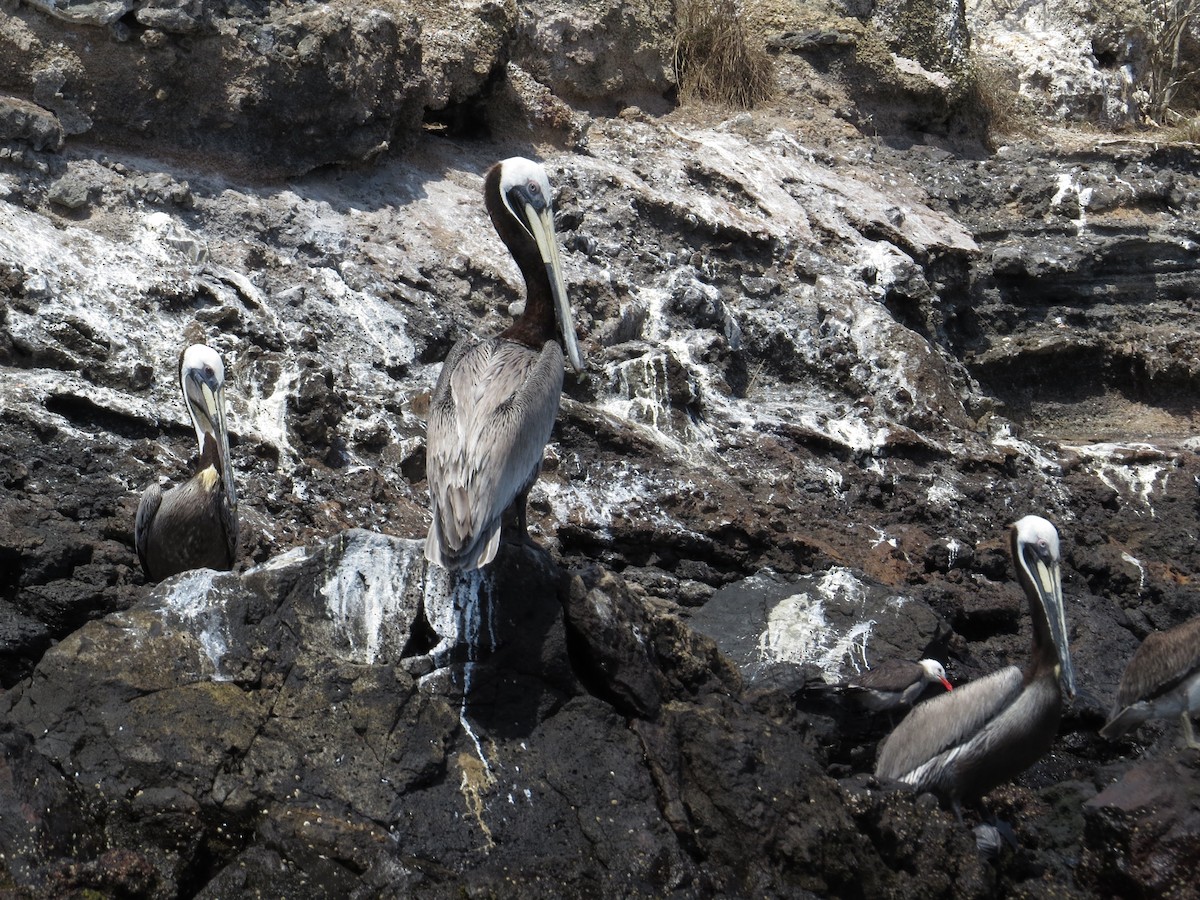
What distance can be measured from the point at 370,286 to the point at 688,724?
429 centimetres

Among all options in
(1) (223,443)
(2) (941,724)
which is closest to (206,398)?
(1) (223,443)

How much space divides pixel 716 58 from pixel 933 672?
6.92 metres

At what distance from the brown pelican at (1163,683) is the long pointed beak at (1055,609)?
327 millimetres

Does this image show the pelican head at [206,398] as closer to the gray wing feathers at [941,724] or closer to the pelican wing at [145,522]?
the pelican wing at [145,522]

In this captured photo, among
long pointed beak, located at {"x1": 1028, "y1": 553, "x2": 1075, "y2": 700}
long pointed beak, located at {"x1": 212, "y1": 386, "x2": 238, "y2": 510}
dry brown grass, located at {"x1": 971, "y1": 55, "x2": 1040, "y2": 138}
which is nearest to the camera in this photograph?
long pointed beak, located at {"x1": 212, "y1": 386, "x2": 238, "y2": 510}

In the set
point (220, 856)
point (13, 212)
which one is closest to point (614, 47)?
point (13, 212)

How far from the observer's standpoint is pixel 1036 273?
1162 cm

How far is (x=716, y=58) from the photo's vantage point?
1221cm

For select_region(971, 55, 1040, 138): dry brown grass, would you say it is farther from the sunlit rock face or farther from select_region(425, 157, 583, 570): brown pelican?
the sunlit rock face

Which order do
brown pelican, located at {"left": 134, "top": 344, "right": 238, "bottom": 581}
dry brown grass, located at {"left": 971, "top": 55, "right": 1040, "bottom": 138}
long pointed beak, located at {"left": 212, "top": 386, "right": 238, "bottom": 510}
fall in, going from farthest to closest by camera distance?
1. dry brown grass, located at {"left": 971, "top": 55, "right": 1040, "bottom": 138}
2. long pointed beak, located at {"left": 212, "top": 386, "right": 238, "bottom": 510}
3. brown pelican, located at {"left": 134, "top": 344, "right": 238, "bottom": 581}

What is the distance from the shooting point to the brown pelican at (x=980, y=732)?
6.28m

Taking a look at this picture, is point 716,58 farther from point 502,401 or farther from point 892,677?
point 502,401

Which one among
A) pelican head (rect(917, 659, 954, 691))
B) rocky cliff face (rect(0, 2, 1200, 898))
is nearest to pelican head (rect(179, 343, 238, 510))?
rocky cliff face (rect(0, 2, 1200, 898))

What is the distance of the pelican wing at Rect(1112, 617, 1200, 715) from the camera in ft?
22.3
